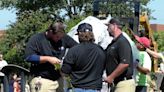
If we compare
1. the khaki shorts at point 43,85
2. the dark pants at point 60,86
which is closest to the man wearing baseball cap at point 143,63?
the dark pants at point 60,86

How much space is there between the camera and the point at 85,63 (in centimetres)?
787

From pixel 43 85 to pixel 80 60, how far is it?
35.2 inches

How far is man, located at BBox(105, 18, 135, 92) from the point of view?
8352 mm

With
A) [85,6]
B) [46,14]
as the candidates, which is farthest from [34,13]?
[85,6]

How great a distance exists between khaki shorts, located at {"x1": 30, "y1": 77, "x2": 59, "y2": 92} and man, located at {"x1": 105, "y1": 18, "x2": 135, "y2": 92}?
31.2 inches

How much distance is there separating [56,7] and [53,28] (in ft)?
137

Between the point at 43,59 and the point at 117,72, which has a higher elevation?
the point at 43,59

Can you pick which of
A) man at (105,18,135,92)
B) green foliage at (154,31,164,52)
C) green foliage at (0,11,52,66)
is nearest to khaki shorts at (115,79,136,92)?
man at (105,18,135,92)

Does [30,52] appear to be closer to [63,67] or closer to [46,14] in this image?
[63,67]

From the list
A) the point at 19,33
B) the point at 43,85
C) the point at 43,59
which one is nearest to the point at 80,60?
the point at 43,59

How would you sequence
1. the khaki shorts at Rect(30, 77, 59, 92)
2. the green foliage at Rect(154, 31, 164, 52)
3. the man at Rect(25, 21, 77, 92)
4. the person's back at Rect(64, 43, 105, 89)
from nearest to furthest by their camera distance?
the person's back at Rect(64, 43, 105, 89) < the man at Rect(25, 21, 77, 92) < the khaki shorts at Rect(30, 77, 59, 92) < the green foliage at Rect(154, 31, 164, 52)

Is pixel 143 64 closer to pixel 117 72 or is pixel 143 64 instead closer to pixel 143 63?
pixel 143 63

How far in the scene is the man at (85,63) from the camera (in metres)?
7.84

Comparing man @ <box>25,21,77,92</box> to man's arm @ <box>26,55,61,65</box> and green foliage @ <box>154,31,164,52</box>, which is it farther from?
green foliage @ <box>154,31,164,52</box>
